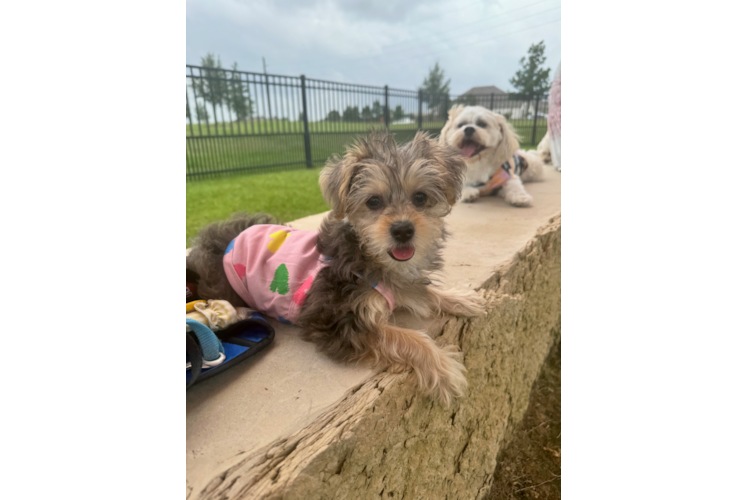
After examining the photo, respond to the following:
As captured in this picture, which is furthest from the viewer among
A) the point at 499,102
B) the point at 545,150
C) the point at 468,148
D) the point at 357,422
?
the point at 545,150

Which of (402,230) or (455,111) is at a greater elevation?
(455,111)

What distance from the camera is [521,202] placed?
4094 mm

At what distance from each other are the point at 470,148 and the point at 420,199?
2.94m

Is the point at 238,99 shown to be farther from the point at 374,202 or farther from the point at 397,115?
the point at 374,202

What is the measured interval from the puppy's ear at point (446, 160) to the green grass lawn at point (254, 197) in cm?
188

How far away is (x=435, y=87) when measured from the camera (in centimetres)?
480

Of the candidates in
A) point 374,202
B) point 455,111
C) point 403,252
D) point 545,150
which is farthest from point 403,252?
point 545,150

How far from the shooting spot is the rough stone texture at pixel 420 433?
946 millimetres

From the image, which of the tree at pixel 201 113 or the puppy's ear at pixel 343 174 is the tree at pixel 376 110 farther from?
the puppy's ear at pixel 343 174

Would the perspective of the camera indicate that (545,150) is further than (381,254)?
Yes

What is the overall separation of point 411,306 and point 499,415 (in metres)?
1.13
